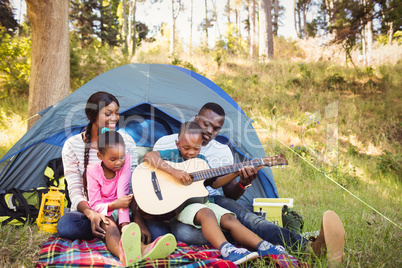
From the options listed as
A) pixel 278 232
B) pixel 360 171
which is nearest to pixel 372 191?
pixel 360 171

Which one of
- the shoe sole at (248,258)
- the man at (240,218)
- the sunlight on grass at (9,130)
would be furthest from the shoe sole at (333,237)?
the sunlight on grass at (9,130)

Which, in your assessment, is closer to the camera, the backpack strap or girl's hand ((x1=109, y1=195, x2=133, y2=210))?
girl's hand ((x1=109, y1=195, x2=133, y2=210))

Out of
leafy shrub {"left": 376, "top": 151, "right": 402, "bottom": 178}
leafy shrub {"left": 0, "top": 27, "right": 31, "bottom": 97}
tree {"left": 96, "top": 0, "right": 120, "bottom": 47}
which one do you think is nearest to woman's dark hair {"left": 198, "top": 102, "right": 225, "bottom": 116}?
leafy shrub {"left": 376, "top": 151, "right": 402, "bottom": 178}

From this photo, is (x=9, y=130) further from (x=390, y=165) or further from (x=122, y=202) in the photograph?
(x=390, y=165)

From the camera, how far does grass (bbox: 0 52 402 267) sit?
2264 millimetres

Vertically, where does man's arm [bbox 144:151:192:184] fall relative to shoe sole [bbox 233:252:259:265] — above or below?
above

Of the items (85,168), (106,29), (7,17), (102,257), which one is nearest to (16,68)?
(7,17)

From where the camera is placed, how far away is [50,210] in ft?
8.21

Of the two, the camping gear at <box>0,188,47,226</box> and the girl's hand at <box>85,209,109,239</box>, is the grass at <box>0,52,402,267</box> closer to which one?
the camping gear at <box>0,188,47,226</box>

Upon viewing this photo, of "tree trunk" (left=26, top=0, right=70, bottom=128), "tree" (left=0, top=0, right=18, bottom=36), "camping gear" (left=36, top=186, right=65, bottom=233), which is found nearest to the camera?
"camping gear" (left=36, top=186, right=65, bottom=233)

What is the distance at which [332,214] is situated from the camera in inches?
67.9

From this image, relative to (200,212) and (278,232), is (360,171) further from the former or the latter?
(200,212)

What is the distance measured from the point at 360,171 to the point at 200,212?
3401 mm

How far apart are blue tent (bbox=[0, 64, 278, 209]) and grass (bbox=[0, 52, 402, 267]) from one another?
0.36 meters
